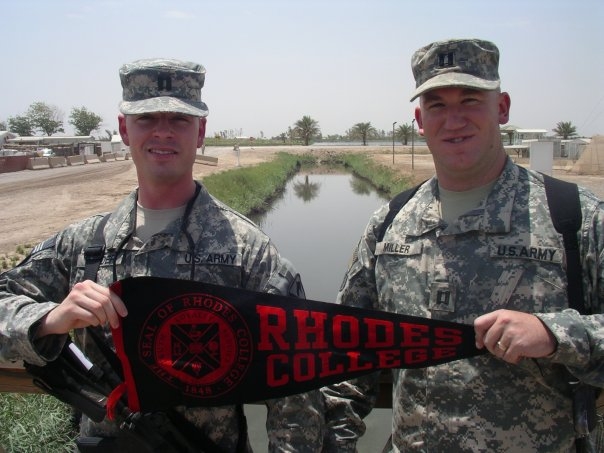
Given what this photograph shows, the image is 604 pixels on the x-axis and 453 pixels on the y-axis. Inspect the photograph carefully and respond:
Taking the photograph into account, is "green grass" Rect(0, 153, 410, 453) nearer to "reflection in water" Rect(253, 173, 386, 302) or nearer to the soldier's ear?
"reflection in water" Rect(253, 173, 386, 302)

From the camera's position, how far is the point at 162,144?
2.22 meters

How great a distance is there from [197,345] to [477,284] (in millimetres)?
1126

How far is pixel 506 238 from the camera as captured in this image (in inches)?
82.4

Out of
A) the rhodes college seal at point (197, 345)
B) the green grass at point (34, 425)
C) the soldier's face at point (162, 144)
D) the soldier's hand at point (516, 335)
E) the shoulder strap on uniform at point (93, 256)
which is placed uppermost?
→ the soldier's face at point (162, 144)

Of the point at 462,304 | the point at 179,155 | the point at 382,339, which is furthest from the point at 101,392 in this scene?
the point at 462,304

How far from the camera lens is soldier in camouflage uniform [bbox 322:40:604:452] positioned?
6.20 feet

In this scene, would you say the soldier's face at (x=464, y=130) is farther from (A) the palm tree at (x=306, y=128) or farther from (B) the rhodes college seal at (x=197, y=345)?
(A) the palm tree at (x=306, y=128)

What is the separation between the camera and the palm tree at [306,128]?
8238cm

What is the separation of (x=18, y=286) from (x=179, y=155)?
0.89 m

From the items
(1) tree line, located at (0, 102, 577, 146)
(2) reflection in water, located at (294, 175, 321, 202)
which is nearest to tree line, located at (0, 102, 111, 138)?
(1) tree line, located at (0, 102, 577, 146)

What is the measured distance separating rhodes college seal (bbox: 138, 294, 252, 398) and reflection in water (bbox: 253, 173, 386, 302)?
9.48 m

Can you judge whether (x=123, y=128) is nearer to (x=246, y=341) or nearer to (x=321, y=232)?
(x=246, y=341)

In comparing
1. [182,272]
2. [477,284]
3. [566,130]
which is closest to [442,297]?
[477,284]

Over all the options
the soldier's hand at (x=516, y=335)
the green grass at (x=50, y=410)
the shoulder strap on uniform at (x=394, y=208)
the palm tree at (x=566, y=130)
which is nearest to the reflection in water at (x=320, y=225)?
the green grass at (x=50, y=410)
